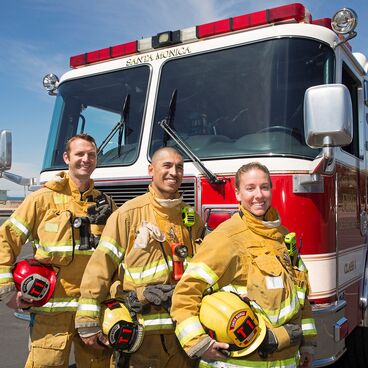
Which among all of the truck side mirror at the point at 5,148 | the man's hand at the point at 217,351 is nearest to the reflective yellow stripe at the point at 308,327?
the man's hand at the point at 217,351

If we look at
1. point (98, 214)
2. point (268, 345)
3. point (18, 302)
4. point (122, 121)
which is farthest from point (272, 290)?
point (122, 121)

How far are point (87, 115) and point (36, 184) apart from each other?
827mm

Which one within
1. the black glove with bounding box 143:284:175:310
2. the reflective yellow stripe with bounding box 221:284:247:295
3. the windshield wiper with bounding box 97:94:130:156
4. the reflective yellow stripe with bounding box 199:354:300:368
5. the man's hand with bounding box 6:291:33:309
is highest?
the windshield wiper with bounding box 97:94:130:156

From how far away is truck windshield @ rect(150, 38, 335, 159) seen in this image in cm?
307

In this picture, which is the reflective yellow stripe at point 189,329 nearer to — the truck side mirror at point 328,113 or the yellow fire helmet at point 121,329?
the yellow fire helmet at point 121,329

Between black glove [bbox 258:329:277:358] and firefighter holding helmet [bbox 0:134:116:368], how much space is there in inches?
47.2

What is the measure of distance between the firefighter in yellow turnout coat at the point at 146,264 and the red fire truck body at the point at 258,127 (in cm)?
58

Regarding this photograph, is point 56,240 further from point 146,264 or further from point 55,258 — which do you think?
point 146,264

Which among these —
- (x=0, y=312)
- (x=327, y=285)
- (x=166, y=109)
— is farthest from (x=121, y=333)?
(x=0, y=312)

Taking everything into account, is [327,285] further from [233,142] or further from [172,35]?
[172,35]

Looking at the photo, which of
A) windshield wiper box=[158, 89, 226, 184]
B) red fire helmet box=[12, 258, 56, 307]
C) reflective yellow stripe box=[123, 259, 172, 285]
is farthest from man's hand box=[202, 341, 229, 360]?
windshield wiper box=[158, 89, 226, 184]

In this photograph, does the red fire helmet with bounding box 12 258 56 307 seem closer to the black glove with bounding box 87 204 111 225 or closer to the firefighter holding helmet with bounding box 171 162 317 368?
the black glove with bounding box 87 204 111 225

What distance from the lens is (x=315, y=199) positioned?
2918 millimetres

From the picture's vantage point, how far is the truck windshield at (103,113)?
372 centimetres
